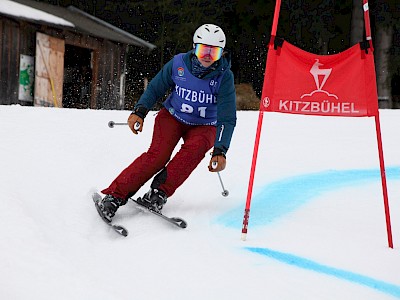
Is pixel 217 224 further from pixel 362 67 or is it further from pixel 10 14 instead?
pixel 10 14

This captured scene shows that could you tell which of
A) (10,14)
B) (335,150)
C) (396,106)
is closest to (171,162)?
(335,150)

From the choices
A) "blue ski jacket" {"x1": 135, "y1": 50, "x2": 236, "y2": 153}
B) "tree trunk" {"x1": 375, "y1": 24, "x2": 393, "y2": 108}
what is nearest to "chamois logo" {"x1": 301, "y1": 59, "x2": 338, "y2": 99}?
"blue ski jacket" {"x1": 135, "y1": 50, "x2": 236, "y2": 153}

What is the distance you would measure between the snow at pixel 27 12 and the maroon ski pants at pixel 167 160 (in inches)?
467

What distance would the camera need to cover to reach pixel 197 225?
4.74 meters

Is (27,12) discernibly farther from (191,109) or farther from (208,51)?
(208,51)

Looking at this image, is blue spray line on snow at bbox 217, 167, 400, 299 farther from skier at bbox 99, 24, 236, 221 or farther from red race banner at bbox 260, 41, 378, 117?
red race banner at bbox 260, 41, 378, 117

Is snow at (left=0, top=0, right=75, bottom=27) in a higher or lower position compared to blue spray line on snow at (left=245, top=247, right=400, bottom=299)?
higher

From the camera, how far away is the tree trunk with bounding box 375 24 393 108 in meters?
18.5

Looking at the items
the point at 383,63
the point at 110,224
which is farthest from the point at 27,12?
the point at 110,224

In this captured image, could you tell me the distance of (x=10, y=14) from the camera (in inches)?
613

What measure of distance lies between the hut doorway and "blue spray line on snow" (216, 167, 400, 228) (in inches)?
557

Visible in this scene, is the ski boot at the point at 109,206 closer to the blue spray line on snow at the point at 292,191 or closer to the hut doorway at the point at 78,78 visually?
the blue spray line on snow at the point at 292,191

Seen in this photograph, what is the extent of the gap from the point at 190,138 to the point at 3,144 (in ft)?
6.04

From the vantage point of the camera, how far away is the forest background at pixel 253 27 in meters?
18.9
